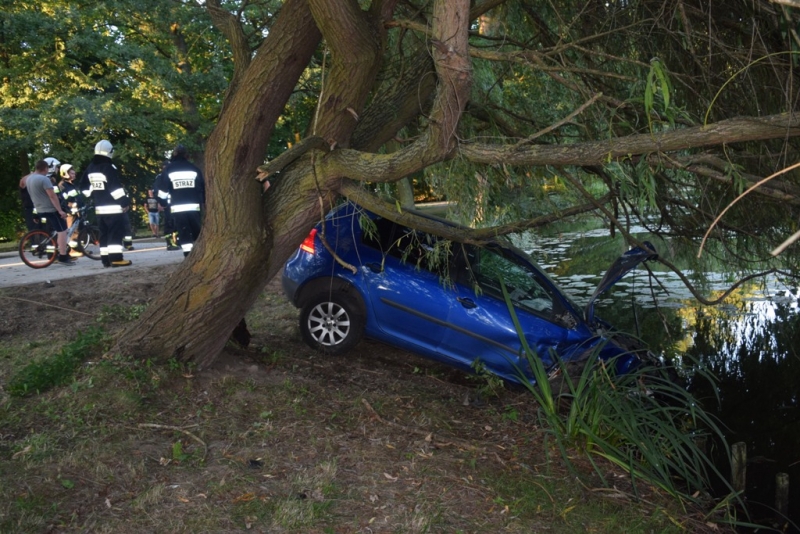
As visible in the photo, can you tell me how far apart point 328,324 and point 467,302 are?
1491 millimetres

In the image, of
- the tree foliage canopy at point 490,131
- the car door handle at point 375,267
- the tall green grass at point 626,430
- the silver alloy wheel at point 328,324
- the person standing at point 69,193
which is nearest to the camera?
the tree foliage canopy at point 490,131

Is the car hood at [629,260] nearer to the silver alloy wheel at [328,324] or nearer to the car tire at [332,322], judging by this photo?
the car tire at [332,322]

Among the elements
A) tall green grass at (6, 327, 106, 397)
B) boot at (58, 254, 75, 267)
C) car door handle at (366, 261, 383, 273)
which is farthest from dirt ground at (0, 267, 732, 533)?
boot at (58, 254, 75, 267)

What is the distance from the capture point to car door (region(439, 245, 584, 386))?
7.83 metres

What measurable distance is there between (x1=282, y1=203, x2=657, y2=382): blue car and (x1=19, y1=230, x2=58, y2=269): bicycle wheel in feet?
21.3

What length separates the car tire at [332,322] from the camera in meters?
8.27

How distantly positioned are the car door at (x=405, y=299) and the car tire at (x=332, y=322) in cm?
19

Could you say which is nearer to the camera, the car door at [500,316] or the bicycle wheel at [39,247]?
the car door at [500,316]

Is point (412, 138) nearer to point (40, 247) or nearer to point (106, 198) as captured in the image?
point (106, 198)

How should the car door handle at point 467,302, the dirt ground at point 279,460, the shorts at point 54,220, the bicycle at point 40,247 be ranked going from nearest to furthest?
the dirt ground at point 279,460, the car door handle at point 467,302, the bicycle at point 40,247, the shorts at point 54,220

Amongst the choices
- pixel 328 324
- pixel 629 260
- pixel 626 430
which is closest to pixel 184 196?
pixel 328 324

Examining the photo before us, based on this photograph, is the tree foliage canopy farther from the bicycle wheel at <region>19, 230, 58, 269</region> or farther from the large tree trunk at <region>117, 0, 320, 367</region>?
the bicycle wheel at <region>19, 230, 58, 269</region>

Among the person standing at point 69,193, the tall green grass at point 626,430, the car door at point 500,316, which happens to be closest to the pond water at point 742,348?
the tall green grass at point 626,430

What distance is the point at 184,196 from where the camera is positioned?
1070 centimetres
